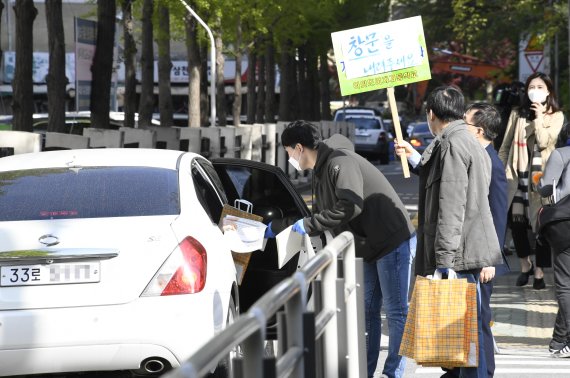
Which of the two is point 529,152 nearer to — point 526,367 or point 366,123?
point 526,367

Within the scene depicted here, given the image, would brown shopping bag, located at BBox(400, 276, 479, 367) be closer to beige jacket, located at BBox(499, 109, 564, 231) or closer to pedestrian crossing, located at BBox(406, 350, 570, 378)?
pedestrian crossing, located at BBox(406, 350, 570, 378)

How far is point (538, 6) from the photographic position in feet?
97.4

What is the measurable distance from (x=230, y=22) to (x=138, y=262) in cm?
3372

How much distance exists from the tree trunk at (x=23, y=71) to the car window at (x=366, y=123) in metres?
30.3

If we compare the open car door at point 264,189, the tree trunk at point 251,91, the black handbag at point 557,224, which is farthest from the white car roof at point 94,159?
the tree trunk at point 251,91

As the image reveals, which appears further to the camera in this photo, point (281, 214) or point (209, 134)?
point (209, 134)

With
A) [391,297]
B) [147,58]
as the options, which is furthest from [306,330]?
[147,58]

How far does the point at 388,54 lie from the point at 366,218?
3.52ft

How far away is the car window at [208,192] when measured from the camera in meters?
7.79

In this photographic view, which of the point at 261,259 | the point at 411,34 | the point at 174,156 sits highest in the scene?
the point at 411,34

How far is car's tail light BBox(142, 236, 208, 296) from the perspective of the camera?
666cm

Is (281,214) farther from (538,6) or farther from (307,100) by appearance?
(307,100)

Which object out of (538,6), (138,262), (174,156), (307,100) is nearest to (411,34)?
(174,156)

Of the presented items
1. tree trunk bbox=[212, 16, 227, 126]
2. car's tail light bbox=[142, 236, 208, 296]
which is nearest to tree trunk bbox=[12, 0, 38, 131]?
car's tail light bbox=[142, 236, 208, 296]
